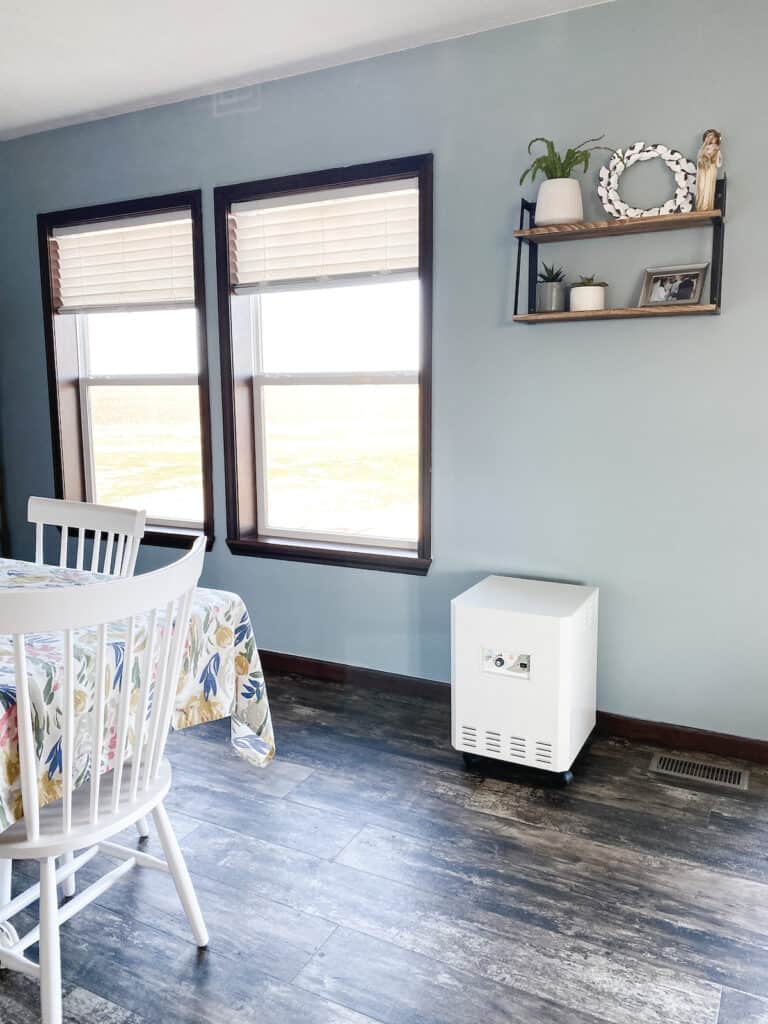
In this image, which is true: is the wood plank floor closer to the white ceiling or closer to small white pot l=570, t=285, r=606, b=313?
small white pot l=570, t=285, r=606, b=313

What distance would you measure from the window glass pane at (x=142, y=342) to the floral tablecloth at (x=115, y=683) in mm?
1664

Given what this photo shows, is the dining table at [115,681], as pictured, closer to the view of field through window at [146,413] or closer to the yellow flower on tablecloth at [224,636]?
the yellow flower on tablecloth at [224,636]

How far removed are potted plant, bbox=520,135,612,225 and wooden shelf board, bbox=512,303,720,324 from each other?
0.30 meters

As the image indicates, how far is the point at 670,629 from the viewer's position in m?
2.74

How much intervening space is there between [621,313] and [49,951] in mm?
2323

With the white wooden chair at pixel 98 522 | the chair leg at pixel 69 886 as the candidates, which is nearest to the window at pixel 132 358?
the white wooden chair at pixel 98 522

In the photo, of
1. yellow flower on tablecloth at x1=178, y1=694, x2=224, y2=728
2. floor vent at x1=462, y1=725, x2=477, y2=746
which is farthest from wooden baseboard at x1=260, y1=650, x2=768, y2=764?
yellow flower on tablecloth at x1=178, y1=694, x2=224, y2=728

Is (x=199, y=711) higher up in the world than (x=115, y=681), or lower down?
lower down

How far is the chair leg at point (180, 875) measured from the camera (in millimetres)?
1735

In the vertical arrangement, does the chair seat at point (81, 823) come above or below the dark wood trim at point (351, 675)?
above

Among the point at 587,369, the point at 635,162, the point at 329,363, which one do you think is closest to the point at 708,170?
the point at 635,162

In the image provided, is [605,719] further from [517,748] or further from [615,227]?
[615,227]

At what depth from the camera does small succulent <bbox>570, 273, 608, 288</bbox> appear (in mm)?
2609

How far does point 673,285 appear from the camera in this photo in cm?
254
